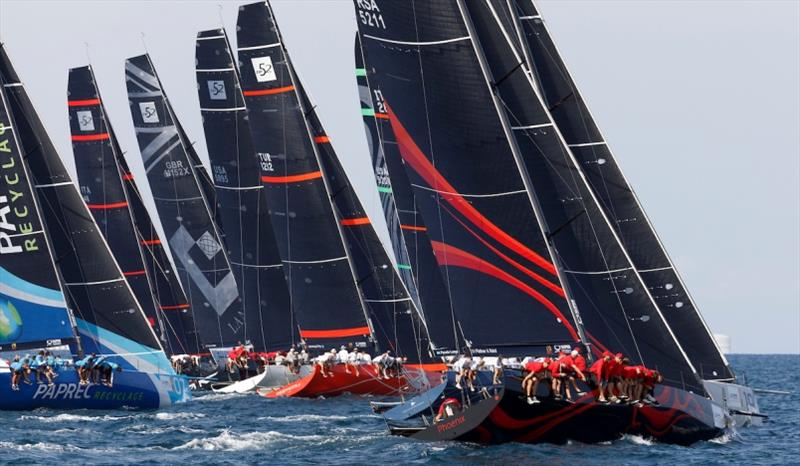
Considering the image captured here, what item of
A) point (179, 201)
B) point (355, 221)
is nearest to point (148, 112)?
point (179, 201)

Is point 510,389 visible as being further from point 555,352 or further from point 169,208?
point 169,208

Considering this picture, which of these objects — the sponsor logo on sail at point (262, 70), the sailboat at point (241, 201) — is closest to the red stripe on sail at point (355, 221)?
the sponsor logo on sail at point (262, 70)

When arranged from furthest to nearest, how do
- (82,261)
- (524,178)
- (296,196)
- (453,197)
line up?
(296,196) → (82,261) → (453,197) → (524,178)

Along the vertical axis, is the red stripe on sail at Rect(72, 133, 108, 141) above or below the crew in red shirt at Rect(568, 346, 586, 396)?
above

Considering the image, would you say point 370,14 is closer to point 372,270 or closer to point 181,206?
point 372,270

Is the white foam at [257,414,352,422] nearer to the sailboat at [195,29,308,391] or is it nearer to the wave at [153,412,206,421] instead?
the wave at [153,412,206,421]

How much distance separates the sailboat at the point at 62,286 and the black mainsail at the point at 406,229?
725cm

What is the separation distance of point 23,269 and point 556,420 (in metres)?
20.0

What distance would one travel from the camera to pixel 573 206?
3294cm

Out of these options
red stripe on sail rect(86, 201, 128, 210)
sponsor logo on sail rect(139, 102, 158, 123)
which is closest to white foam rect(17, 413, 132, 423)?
red stripe on sail rect(86, 201, 128, 210)

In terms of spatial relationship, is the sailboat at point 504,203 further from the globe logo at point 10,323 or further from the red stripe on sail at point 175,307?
the red stripe on sail at point 175,307

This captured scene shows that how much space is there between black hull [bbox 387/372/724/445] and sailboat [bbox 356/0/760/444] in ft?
0.27

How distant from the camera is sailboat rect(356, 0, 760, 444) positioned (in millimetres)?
31844

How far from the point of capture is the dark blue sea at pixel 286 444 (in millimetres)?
28734
